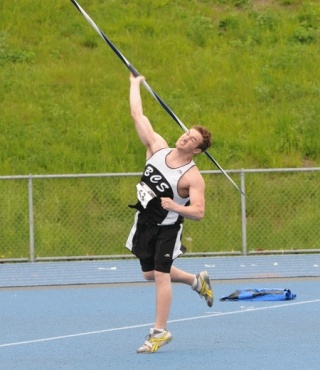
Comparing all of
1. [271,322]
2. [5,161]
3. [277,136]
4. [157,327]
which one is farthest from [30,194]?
[157,327]

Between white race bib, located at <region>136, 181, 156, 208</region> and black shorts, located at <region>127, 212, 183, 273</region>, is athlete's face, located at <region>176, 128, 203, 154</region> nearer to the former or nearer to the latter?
white race bib, located at <region>136, 181, 156, 208</region>

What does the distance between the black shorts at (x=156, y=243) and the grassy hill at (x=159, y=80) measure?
1074 centimetres

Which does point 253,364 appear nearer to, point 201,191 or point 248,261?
point 201,191

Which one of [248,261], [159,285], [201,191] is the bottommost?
[248,261]

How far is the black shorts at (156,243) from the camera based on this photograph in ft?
29.6

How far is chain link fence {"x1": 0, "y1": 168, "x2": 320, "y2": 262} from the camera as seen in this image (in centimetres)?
1756

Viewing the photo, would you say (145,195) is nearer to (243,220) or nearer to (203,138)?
(203,138)

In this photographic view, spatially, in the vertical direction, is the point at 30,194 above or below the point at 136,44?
below

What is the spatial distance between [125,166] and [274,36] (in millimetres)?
7484

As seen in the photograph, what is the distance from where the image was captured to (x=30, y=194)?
17.3 meters

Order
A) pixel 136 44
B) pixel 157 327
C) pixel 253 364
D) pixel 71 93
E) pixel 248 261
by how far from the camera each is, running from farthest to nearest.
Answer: pixel 136 44 < pixel 71 93 < pixel 248 261 < pixel 157 327 < pixel 253 364

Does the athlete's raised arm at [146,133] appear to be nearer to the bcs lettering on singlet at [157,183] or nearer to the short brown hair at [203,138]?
the bcs lettering on singlet at [157,183]

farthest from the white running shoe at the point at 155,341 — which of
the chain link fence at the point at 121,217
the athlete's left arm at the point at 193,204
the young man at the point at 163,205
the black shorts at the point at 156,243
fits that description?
the chain link fence at the point at 121,217

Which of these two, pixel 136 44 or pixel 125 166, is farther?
pixel 136 44
